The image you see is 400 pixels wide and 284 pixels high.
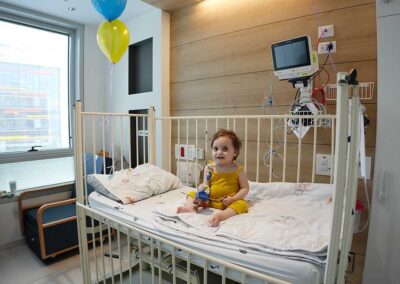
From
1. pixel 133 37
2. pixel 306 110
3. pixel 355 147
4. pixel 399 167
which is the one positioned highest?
pixel 133 37

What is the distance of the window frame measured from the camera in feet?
7.81

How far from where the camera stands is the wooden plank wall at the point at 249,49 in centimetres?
134

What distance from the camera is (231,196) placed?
4.23 feet

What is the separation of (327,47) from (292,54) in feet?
0.74

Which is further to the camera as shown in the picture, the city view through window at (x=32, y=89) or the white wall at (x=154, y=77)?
the city view through window at (x=32, y=89)

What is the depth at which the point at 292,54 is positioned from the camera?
1390 mm

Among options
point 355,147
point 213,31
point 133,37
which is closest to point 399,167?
point 355,147

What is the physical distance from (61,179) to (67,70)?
1.29 m

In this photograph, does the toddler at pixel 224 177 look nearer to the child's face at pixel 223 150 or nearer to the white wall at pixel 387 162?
the child's face at pixel 223 150

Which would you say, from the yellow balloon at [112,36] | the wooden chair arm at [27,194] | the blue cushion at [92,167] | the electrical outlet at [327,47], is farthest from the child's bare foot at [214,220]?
the wooden chair arm at [27,194]

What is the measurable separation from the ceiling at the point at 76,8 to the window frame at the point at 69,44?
5 centimetres

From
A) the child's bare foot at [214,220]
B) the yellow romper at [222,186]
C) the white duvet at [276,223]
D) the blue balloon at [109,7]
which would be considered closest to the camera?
the white duvet at [276,223]

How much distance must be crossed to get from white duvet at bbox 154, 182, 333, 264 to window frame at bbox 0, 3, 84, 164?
1.86m

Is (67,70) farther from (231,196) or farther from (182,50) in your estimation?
(231,196)
